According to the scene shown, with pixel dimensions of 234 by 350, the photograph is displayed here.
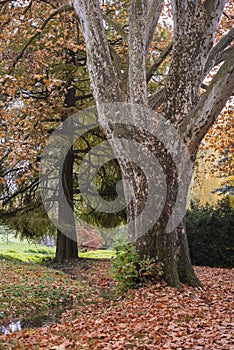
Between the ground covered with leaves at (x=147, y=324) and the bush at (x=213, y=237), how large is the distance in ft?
17.9

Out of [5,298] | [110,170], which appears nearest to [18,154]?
[5,298]

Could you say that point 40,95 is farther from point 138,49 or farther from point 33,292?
point 33,292

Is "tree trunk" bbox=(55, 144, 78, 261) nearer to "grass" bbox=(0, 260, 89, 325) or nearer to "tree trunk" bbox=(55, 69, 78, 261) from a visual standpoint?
"tree trunk" bbox=(55, 69, 78, 261)

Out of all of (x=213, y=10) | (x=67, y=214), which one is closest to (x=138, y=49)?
(x=213, y=10)

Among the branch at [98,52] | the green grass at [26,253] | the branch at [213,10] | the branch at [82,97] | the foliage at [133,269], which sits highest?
the branch at [82,97]

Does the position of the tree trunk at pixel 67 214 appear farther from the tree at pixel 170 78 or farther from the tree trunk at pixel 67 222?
the tree at pixel 170 78

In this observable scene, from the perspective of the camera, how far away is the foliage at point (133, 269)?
24.8ft

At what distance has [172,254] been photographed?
7656 millimetres

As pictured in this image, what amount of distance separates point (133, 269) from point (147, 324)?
2.45m

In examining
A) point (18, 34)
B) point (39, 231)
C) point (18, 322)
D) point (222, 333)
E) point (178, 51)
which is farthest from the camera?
point (39, 231)

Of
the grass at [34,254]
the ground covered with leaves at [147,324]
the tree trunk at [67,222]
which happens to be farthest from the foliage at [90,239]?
the ground covered with leaves at [147,324]

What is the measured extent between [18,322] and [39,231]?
919cm

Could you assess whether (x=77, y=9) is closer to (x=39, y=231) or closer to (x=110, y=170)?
(x=110, y=170)

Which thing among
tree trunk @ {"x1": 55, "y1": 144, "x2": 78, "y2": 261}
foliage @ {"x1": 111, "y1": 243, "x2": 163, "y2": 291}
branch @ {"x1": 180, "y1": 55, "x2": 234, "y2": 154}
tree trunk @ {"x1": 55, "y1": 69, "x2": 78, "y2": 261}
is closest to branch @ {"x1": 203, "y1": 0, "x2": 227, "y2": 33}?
branch @ {"x1": 180, "y1": 55, "x2": 234, "y2": 154}
